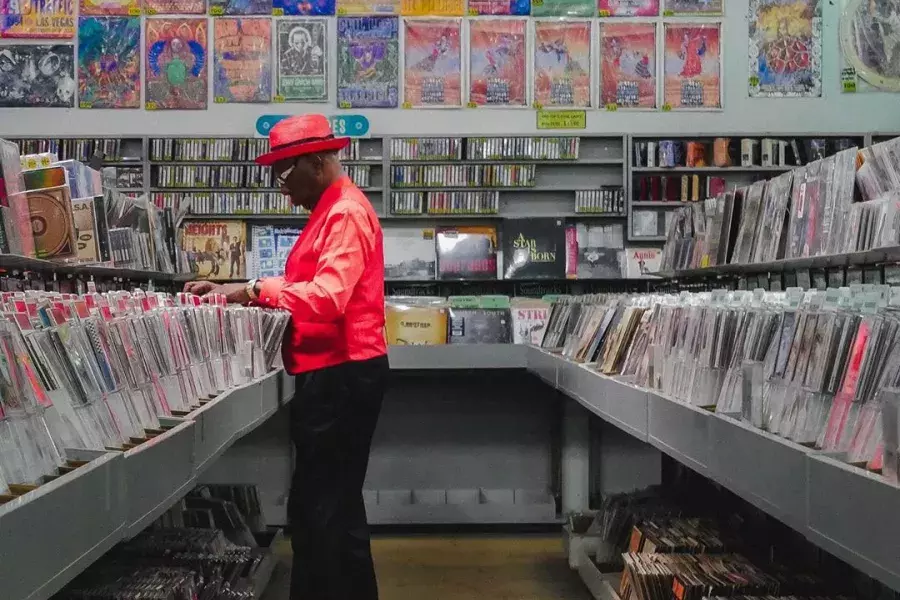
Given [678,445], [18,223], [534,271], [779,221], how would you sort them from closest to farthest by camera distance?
[678,445]
[18,223]
[779,221]
[534,271]

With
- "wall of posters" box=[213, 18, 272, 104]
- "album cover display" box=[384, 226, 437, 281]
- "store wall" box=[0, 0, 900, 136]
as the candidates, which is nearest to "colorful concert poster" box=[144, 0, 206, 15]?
"wall of posters" box=[213, 18, 272, 104]

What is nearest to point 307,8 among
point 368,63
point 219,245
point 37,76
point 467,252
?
point 368,63

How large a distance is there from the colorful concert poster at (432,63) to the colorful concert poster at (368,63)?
9 centimetres

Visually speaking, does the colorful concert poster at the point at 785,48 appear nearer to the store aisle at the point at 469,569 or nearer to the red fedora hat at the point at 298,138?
the store aisle at the point at 469,569

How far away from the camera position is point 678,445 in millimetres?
2104

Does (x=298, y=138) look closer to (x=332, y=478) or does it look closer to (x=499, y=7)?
(x=332, y=478)

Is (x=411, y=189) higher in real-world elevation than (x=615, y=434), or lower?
higher

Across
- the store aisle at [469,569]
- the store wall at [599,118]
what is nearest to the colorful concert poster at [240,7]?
the store wall at [599,118]

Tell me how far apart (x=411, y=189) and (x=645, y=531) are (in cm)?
360

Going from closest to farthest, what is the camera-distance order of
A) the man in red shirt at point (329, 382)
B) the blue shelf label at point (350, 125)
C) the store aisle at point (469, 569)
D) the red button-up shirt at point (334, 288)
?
the red button-up shirt at point (334, 288)
the man in red shirt at point (329, 382)
the store aisle at point (469, 569)
the blue shelf label at point (350, 125)

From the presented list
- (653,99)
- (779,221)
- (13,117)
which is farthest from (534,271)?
(13,117)

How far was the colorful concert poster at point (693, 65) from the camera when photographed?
6.59 m

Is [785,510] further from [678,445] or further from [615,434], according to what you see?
[615,434]

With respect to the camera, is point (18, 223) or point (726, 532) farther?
point (726, 532)
